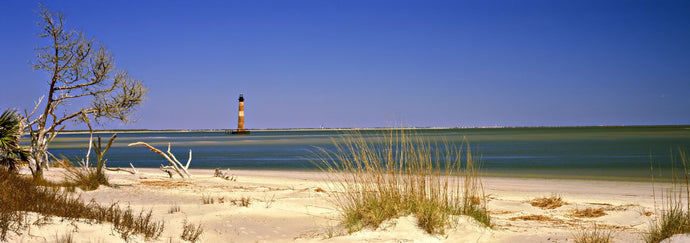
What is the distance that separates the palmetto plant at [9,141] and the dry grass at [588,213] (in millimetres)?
10238

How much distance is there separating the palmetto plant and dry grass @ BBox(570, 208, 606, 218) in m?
10.2

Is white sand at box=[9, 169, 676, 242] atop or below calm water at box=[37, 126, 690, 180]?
below

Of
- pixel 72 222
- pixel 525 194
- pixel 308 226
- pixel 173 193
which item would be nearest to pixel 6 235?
pixel 72 222

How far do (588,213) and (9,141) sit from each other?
10.7 metres

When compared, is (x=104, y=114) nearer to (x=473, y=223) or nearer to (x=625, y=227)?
(x=473, y=223)

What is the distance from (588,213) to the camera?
8523mm

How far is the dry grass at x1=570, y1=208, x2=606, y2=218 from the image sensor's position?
8.34 metres

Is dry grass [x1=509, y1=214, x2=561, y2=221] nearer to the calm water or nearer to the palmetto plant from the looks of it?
the calm water

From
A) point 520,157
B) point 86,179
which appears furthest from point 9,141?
point 520,157

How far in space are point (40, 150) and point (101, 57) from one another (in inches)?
105

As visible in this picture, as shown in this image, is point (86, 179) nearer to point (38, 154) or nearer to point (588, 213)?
point (38, 154)

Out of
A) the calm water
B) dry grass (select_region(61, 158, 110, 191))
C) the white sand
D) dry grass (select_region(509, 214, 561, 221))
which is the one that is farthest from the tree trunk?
dry grass (select_region(509, 214, 561, 221))

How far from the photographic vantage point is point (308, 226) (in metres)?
7.37

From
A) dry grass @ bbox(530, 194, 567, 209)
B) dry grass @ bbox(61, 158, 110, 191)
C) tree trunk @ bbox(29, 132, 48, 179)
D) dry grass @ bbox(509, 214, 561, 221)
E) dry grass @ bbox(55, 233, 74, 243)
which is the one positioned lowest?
dry grass @ bbox(509, 214, 561, 221)
